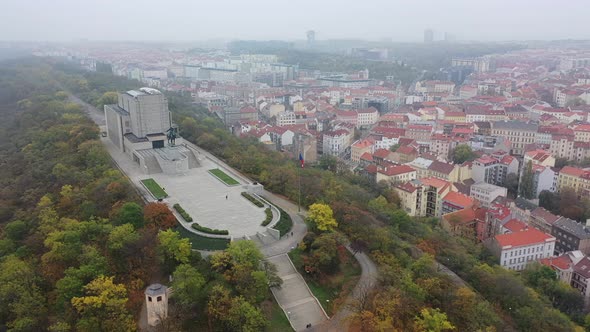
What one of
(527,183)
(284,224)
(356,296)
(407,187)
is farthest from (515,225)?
(356,296)

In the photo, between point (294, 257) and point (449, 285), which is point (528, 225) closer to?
point (449, 285)

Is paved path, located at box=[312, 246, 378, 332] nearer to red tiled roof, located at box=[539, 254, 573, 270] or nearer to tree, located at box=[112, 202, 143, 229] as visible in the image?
tree, located at box=[112, 202, 143, 229]

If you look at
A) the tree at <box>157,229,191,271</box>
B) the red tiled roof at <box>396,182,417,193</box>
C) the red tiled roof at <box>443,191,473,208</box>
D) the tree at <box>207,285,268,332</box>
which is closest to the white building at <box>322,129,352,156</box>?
the red tiled roof at <box>396,182,417,193</box>

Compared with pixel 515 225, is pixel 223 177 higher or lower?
higher

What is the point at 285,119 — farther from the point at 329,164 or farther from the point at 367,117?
the point at 329,164

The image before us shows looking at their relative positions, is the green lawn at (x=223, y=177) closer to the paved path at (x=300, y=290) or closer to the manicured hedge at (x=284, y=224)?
the paved path at (x=300, y=290)

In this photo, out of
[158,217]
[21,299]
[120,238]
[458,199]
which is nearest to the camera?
[21,299]

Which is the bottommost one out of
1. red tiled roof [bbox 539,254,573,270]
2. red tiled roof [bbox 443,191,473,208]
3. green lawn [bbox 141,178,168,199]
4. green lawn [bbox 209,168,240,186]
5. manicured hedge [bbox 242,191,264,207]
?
red tiled roof [bbox 539,254,573,270]
